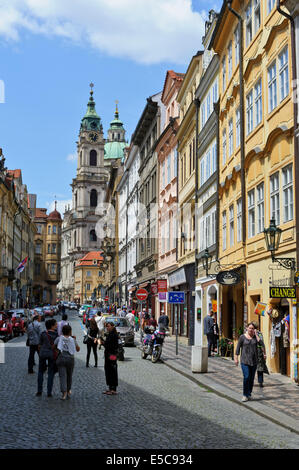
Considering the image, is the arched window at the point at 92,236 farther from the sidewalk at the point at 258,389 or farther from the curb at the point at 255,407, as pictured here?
the curb at the point at 255,407

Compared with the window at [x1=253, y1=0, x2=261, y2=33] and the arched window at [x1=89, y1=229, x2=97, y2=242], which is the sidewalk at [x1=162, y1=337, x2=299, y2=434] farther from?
the arched window at [x1=89, y1=229, x2=97, y2=242]

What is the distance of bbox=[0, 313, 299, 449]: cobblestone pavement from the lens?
8.63 meters

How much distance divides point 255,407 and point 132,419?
2.71m

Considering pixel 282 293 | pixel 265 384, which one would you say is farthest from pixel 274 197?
pixel 265 384

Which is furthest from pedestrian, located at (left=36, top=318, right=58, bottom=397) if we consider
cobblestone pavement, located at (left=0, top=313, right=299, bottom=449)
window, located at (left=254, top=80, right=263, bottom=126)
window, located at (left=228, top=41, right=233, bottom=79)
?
window, located at (left=228, top=41, right=233, bottom=79)

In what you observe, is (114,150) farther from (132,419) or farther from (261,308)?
(132,419)

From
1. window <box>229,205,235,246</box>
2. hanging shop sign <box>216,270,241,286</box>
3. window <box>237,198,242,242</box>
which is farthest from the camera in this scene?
window <box>229,205,235,246</box>

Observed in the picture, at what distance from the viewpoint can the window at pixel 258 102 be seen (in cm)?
1903

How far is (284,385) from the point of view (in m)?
15.2

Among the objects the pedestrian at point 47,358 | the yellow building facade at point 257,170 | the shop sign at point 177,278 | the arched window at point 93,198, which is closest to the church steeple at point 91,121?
the arched window at point 93,198

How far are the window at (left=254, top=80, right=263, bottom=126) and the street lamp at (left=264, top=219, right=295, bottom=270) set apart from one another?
430 centimetres

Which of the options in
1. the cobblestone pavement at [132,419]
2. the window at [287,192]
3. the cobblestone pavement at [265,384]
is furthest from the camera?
the window at [287,192]

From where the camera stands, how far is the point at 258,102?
760 inches

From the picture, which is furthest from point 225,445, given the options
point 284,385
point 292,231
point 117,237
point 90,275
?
point 90,275
